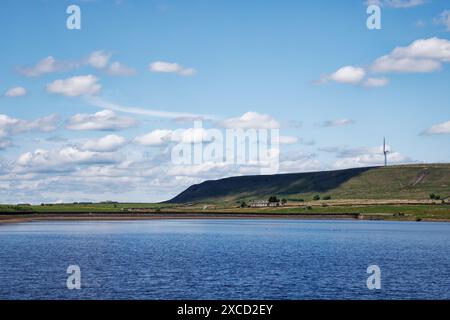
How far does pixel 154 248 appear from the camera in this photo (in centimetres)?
12838

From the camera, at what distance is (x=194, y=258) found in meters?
108

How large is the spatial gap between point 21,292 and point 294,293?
89.6 feet

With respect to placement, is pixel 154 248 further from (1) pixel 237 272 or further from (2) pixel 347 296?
(2) pixel 347 296

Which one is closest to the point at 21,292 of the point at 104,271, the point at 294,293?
the point at 104,271

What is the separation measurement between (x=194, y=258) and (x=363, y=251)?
3427cm

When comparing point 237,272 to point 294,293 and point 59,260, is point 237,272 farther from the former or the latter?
point 59,260

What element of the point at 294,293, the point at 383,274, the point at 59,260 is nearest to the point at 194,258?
the point at 59,260
